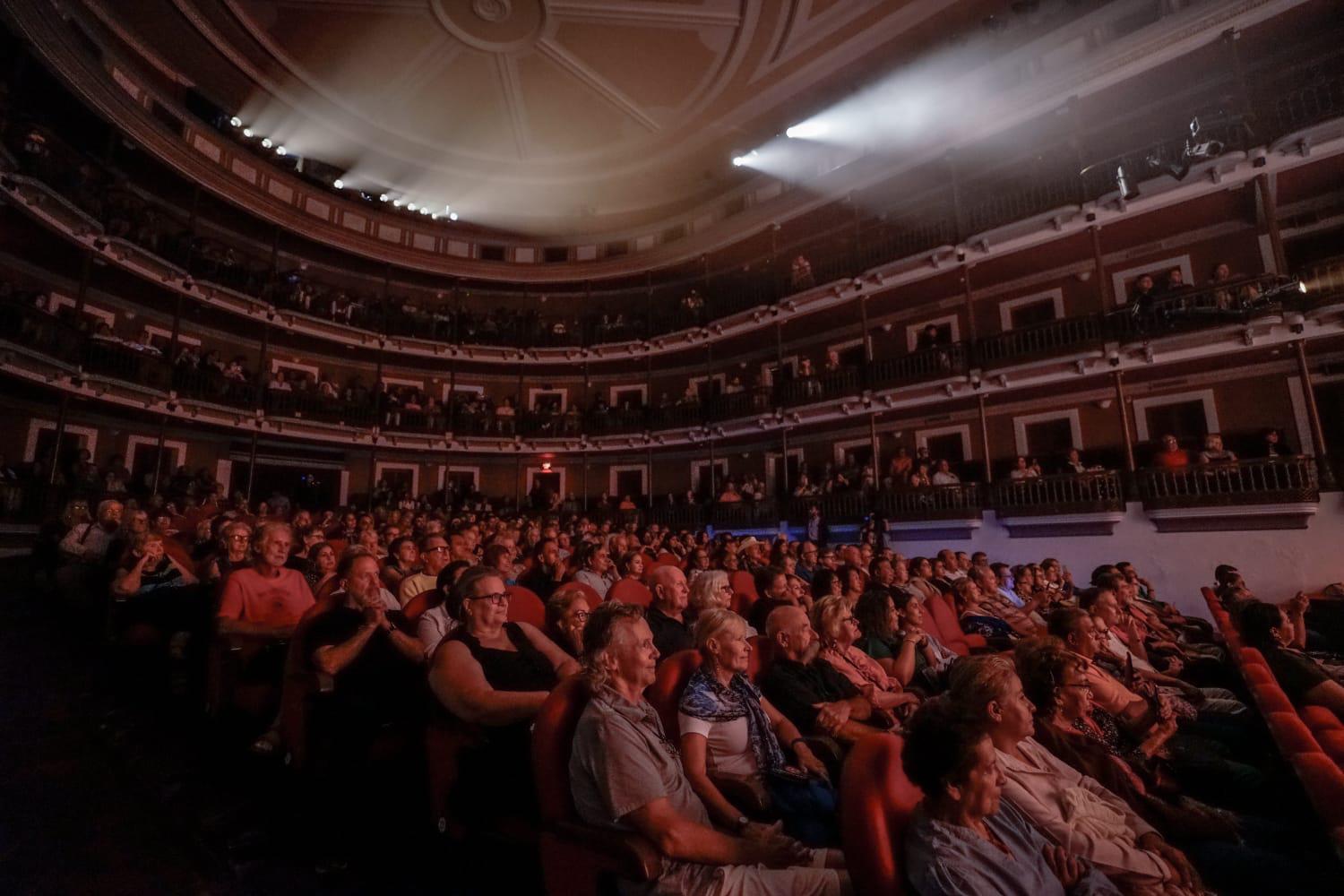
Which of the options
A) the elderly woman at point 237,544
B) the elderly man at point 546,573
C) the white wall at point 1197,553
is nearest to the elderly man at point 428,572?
the elderly man at point 546,573

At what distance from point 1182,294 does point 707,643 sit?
1239cm

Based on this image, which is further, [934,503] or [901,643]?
[934,503]

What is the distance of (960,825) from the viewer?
1.87 meters

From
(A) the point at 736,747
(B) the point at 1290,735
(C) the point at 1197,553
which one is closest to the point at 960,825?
(A) the point at 736,747

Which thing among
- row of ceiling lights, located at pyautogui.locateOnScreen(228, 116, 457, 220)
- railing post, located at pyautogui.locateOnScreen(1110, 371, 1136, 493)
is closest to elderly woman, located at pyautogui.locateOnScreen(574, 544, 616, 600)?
railing post, located at pyautogui.locateOnScreen(1110, 371, 1136, 493)

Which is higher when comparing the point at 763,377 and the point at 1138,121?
the point at 1138,121

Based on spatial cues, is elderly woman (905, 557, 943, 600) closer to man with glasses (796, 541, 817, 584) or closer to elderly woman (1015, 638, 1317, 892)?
man with glasses (796, 541, 817, 584)

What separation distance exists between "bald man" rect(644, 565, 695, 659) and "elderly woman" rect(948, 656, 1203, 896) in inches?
70.4

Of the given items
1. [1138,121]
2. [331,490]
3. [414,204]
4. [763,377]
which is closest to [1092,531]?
[1138,121]

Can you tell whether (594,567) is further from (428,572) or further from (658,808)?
(658,808)

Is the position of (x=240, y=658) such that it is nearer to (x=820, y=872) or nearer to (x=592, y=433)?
(x=820, y=872)

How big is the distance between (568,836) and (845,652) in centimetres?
213

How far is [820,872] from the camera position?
2.07m

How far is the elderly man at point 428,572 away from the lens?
15.7 feet
